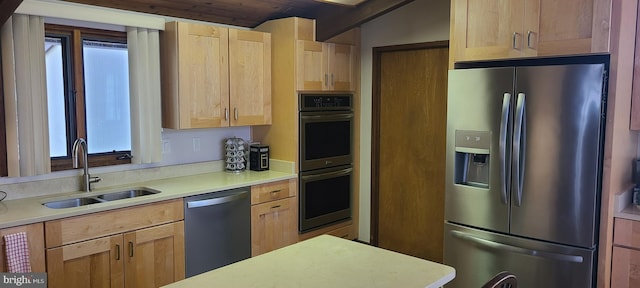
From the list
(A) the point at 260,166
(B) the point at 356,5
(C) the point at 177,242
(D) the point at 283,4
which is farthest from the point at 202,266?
(B) the point at 356,5

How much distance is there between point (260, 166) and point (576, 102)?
2.39 meters

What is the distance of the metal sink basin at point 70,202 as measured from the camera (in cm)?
295

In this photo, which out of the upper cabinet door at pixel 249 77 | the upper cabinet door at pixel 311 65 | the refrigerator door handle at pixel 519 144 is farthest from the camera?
the upper cabinet door at pixel 311 65

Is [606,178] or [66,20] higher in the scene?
[66,20]

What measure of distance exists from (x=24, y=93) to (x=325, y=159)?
89.6 inches

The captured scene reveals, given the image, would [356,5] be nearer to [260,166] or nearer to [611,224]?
[260,166]

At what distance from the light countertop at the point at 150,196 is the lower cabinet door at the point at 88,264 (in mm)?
186

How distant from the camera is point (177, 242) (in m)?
3.16

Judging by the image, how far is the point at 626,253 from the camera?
103 inches

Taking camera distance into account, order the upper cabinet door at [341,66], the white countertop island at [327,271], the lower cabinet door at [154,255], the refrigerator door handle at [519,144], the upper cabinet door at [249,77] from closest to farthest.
→ the white countertop island at [327,271]
the refrigerator door handle at [519,144]
the lower cabinet door at [154,255]
the upper cabinet door at [249,77]
the upper cabinet door at [341,66]

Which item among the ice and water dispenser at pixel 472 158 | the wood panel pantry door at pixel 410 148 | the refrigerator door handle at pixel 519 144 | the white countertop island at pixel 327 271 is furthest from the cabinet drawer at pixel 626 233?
the wood panel pantry door at pixel 410 148

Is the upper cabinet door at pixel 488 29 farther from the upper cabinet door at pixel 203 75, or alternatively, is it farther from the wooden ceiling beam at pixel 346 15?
the upper cabinet door at pixel 203 75

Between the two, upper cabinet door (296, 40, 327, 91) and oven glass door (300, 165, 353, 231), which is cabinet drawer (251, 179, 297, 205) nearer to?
oven glass door (300, 165, 353, 231)

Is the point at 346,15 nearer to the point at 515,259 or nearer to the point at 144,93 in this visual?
the point at 144,93
